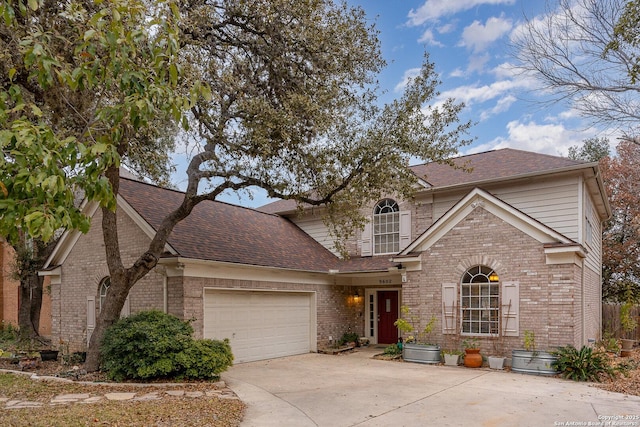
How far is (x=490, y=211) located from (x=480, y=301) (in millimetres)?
2487

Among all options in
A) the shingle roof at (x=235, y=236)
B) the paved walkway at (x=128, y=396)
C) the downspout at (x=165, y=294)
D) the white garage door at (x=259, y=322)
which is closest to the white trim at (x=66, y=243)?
the shingle roof at (x=235, y=236)

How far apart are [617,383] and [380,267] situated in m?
7.52

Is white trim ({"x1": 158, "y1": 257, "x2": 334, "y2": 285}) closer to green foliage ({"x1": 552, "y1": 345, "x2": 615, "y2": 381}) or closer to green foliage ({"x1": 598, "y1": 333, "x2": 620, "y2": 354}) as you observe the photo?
green foliage ({"x1": 552, "y1": 345, "x2": 615, "y2": 381})

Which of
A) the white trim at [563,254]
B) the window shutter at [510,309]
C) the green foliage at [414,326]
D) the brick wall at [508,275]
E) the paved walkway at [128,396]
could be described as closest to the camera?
the paved walkway at [128,396]

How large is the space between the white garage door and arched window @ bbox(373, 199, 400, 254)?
342 centimetres

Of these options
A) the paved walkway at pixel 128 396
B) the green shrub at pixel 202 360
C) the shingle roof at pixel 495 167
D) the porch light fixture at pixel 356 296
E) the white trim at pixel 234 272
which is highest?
the shingle roof at pixel 495 167

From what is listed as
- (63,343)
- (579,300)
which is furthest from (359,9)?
(63,343)

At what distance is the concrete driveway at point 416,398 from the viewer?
7.16 meters

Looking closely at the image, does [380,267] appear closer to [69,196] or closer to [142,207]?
[142,207]

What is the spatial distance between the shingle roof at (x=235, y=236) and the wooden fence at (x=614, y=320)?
935 cm

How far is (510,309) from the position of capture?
483 inches

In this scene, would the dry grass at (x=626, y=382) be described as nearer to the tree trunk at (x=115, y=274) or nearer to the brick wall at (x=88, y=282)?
the tree trunk at (x=115, y=274)

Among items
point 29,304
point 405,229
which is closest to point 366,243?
point 405,229

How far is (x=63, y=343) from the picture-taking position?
44.6 ft
